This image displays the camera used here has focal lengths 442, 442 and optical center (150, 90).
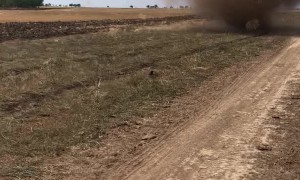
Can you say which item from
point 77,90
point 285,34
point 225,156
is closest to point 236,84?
point 77,90

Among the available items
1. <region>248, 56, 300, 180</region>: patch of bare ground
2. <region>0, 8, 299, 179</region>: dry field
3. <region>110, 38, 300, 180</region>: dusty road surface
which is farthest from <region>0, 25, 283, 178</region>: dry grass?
<region>248, 56, 300, 180</region>: patch of bare ground

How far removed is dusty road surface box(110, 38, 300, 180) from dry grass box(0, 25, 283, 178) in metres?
1.22

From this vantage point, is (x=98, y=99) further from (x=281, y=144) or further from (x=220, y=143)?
(x=281, y=144)

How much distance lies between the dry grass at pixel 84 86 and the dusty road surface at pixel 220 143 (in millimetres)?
1223

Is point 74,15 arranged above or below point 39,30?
above

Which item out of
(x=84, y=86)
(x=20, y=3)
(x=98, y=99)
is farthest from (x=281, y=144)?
(x=20, y=3)

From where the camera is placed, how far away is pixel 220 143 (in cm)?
695

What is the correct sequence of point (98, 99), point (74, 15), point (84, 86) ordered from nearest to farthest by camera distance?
point (98, 99) < point (84, 86) < point (74, 15)

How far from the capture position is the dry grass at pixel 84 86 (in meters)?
7.22

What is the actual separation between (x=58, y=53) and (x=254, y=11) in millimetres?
16074

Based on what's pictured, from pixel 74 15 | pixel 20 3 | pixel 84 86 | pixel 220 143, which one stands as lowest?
pixel 220 143

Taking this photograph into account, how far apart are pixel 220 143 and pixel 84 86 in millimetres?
5399

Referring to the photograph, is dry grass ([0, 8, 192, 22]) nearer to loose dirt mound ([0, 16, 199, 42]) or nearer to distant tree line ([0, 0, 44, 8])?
loose dirt mound ([0, 16, 199, 42])

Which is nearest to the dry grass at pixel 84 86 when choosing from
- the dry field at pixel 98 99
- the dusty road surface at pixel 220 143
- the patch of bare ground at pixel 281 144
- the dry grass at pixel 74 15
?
the dry field at pixel 98 99
